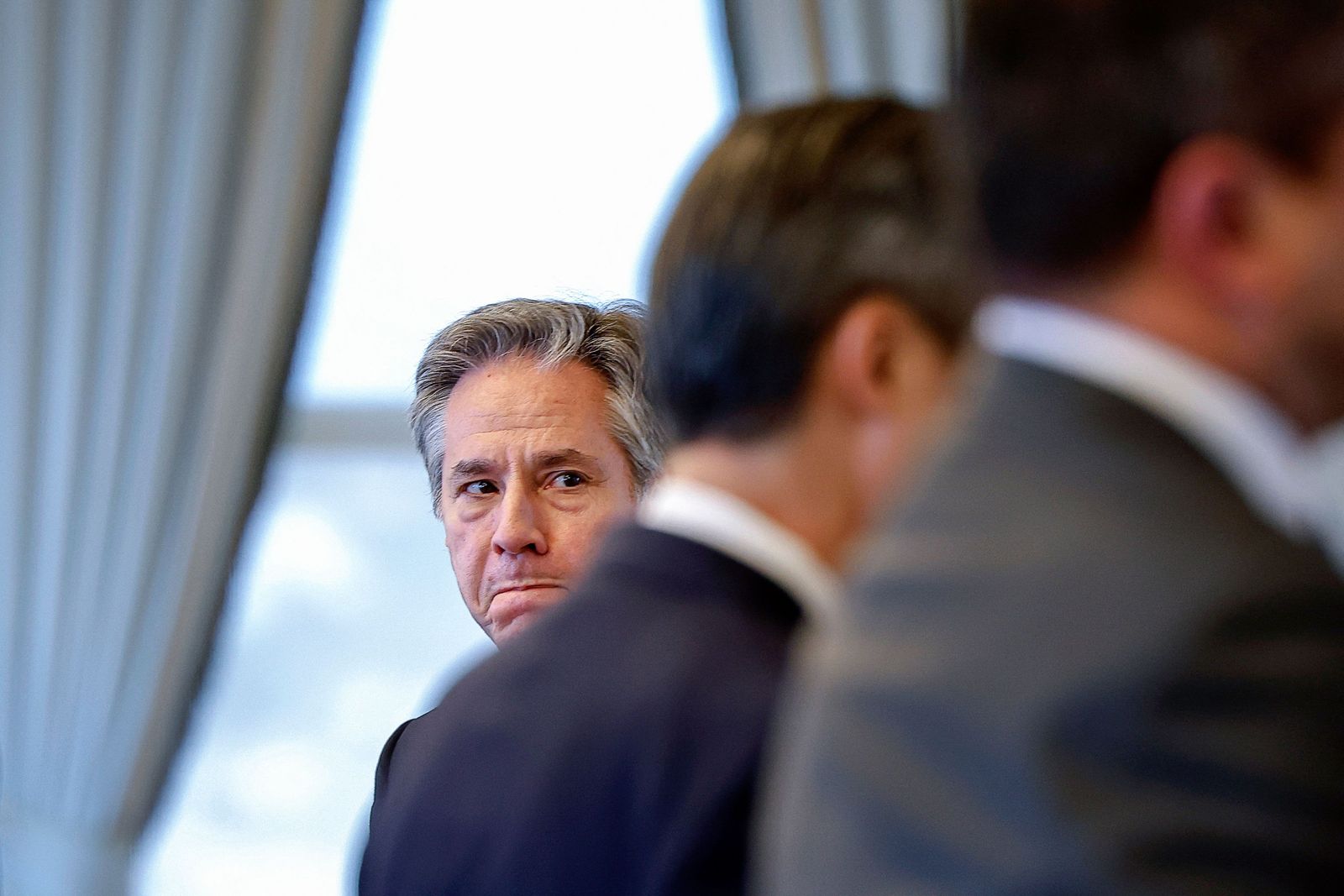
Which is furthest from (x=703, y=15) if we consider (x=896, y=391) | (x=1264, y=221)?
(x=1264, y=221)

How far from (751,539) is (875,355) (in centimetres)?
16

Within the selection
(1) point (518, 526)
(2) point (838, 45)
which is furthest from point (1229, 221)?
(2) point (838, 45)

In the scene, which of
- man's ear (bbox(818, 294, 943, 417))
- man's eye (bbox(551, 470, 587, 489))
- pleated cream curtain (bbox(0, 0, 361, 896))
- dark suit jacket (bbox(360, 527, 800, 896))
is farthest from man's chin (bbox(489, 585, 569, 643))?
pleated cream curtain (bbox(0, 0, 361, 896))

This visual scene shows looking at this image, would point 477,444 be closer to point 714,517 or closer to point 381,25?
point 714,517

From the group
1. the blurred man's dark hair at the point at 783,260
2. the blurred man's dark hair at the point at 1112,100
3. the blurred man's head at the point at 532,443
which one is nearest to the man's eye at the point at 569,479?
the blurred man's head at the point at 532,443

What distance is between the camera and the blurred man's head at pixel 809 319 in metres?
1.13

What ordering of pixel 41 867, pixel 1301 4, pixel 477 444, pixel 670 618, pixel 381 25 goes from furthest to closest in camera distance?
pixel 381 25, pixel 41 867, pixel 477 444, pixel 670 618, pixel 1301 4

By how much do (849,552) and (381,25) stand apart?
392 centimetres

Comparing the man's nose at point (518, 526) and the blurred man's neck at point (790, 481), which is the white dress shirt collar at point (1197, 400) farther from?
the man's nose at point (518, 526)

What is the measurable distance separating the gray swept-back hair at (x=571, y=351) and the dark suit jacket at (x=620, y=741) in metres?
1.26

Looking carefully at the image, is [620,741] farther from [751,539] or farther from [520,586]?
[520,586]

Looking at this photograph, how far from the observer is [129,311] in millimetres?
4477

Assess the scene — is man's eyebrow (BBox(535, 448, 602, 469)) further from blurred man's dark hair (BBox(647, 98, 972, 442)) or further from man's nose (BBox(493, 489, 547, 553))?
blurred man's dark hair (BBox(647, 98, 972, 442))

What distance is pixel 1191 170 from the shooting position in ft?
2.67
